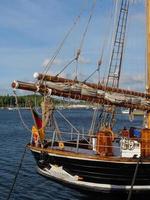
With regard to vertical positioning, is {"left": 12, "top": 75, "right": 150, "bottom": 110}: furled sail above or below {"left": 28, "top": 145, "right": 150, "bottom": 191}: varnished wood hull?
above

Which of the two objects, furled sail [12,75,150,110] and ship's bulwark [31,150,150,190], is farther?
furled sail [12,75,150,110]

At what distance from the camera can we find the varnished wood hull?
70.3 feet

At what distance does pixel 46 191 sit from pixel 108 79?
7.41 meters

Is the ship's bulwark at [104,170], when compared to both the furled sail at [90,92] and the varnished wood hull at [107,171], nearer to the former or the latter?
the varnished wood hull at [107,171]

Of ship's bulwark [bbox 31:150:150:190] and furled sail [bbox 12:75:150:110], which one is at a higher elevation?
furled sail [bbox 12:75:150:110]

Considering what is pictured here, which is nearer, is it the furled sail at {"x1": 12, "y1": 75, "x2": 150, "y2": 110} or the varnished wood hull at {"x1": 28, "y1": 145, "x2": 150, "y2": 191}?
the varnished wood hull at {"x1": 28, "y1": 145, "x2": 150, "y2": 191}

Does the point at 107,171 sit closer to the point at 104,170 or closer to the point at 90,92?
the point at 104,170

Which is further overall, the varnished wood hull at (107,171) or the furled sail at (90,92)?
the furled sail at (90,92)

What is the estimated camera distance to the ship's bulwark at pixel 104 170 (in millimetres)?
21484

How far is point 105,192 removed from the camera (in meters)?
22.2

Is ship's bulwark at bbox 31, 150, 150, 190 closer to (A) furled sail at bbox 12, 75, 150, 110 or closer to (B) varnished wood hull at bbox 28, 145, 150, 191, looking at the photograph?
(B) varnished wood hull at bbox 28, 145, 150, 191

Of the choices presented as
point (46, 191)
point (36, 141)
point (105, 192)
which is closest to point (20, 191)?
point (46, 191)

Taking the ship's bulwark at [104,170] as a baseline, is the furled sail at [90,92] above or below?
above

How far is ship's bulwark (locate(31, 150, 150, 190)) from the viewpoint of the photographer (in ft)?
70.5
